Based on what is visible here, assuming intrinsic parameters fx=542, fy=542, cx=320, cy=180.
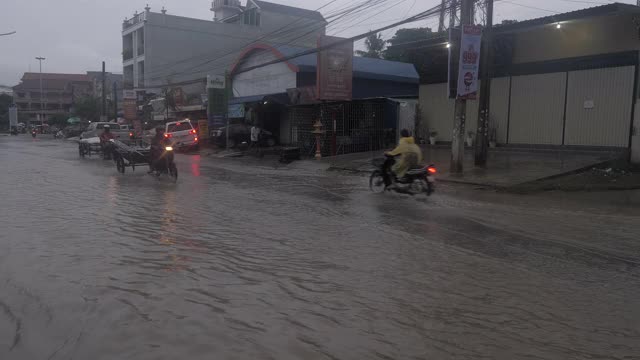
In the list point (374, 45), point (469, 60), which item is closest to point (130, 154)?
point (469, 60)

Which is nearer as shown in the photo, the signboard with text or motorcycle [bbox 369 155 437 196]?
motorcycle [bbox 369 155 437 196]

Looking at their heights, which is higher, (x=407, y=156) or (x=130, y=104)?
(x=130, y=104)

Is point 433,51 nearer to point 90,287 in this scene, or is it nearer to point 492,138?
point 492,138

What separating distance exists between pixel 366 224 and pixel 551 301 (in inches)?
168

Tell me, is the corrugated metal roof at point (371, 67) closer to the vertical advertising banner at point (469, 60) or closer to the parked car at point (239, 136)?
the parked car at point (239, 136)

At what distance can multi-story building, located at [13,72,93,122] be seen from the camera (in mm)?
101625

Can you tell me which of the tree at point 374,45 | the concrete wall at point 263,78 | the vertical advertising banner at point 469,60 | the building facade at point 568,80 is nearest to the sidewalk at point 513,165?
the building facade at point 568,80

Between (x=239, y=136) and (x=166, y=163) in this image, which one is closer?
(x=166, y=163)

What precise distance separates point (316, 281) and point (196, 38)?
184 feet

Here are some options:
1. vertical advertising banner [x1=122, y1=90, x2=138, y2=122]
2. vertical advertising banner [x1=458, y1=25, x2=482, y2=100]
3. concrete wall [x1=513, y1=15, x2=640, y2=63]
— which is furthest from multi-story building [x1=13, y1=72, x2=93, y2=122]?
vertical advertising banner [x1=458, y1=25, x2=482, y2=100]

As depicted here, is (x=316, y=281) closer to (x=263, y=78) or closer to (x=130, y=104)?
(x=263, y=78)

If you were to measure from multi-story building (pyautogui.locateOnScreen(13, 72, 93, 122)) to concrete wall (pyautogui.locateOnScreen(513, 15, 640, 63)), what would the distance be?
9477cm

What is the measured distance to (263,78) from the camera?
33562mm

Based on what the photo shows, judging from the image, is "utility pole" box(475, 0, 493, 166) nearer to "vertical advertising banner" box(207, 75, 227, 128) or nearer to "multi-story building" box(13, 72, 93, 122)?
"vertical advertising banner" box(207, 75, 227, 128)
